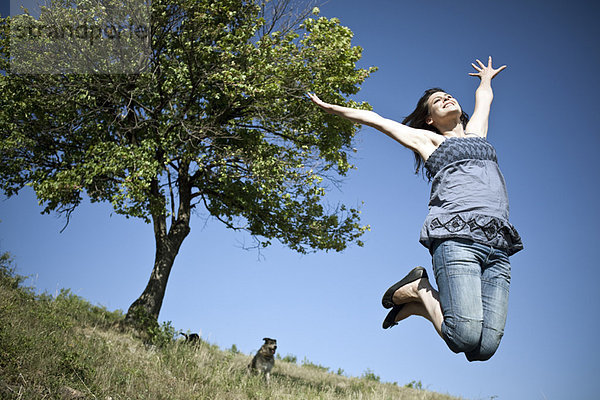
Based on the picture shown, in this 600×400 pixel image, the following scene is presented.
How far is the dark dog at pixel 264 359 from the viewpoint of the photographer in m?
9.88

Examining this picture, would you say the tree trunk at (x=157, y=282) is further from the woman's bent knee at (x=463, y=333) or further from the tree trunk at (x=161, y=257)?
the woman's bent knee at (x=463, y=333)

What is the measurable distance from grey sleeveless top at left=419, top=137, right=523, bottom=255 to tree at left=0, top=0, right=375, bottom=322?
24.4 ft

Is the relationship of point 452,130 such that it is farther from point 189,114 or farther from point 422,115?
Result: point 189,114

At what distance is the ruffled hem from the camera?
3.19 meters

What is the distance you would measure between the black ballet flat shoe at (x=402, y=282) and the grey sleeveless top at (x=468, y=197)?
0.24 meters

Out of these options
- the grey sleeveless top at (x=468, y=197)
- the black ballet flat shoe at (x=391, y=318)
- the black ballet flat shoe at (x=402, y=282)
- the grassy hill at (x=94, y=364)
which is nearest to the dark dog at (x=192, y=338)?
the grassy hill at (x=94, y=364)

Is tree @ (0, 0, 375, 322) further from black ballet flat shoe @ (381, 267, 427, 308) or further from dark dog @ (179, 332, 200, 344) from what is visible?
black ballet flat shoe @ (381, 267, 427, 308)

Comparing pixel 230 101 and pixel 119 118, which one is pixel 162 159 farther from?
pixel 230 101

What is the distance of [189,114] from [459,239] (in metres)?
9.83

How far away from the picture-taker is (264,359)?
32.9ft

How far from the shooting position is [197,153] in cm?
1184

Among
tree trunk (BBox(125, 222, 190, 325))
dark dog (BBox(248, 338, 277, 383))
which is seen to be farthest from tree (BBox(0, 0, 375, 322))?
dark dog (BBox(248, 338, 277, 383))

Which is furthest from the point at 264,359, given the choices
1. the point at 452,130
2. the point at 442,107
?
the point at 442,107

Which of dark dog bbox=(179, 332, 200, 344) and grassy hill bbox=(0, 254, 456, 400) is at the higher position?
dark dog bbox=(179, 332, 200, 344)
